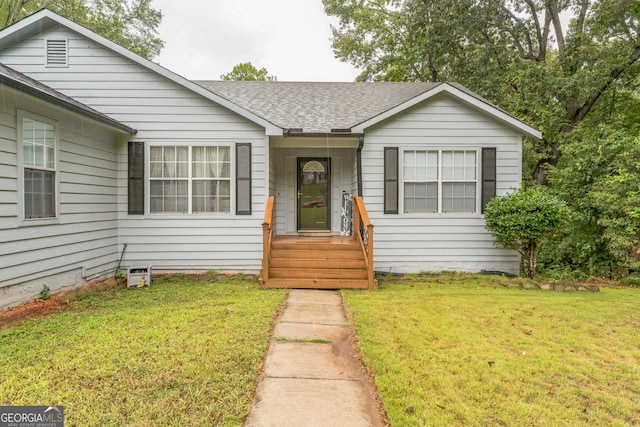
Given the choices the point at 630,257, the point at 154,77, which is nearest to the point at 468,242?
the point at 630,257

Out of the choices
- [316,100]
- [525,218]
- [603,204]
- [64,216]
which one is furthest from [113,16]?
[603,204]

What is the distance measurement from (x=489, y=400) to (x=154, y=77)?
287 inches

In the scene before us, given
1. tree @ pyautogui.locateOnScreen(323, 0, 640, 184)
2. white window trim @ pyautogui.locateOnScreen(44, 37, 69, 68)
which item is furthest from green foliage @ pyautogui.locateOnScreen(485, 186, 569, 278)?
white window trim @ pyautogui.locateOnScreen(44, 37, 69, 68)

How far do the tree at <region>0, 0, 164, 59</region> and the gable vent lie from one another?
36.3 ft

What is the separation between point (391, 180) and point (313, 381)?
497cm

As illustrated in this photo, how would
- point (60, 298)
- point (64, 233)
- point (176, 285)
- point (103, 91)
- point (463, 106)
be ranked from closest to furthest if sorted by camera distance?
point (60, 298), point (64, 233), point (176, 285), point (103, 91), point (463, 106)

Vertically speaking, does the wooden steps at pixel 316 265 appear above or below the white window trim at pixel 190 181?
below

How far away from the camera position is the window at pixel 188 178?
6.61 meters

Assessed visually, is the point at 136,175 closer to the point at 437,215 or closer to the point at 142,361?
the point at 142,361

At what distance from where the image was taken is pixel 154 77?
6.51 m

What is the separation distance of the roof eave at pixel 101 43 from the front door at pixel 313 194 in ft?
6.89

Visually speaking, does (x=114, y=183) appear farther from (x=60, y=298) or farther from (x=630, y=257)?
(x=630, y=257)

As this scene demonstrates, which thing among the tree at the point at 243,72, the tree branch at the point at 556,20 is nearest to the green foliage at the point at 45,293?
the tree branch at the point at 556,20

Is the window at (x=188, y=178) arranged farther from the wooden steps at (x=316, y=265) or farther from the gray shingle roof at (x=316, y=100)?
the wooden steps at (x=316, y=265)
